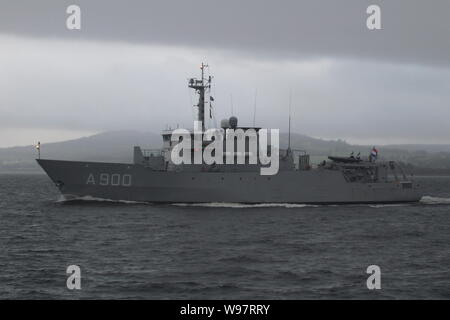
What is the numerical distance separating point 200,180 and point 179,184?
Result: 1320mm

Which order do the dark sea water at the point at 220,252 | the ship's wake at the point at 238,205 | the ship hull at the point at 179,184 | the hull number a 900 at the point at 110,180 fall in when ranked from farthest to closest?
the ship's wake at the point at 238,205, the hull number a 900 at the point at 110,180, the ship hull at the point at 179,184, the dark sea water at the point at 220,252

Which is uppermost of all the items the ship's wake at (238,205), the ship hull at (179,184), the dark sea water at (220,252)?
the ship hull at (179,184)

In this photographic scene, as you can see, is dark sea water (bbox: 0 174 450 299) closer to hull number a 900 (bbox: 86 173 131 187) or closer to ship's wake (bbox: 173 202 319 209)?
ship's wake (bbox: 173 202 319 209)

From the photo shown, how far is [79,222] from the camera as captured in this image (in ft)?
88.1

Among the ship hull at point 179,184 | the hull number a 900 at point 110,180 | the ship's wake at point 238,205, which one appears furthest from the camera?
the ship's wake at point 238,205

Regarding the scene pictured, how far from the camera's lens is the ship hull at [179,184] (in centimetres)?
3206

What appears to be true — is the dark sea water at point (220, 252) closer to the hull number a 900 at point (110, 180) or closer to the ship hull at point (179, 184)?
the ship hull at point (179, 184)

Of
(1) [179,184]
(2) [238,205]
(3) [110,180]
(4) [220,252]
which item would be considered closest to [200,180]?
(1) [179,184]

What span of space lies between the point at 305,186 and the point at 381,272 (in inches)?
682

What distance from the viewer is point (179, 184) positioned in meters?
32.2

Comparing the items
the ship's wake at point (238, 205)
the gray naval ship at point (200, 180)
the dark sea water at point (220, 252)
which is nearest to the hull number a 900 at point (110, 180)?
the gray naval ship at point (200, 180)

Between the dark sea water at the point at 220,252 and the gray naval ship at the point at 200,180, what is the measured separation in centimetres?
94

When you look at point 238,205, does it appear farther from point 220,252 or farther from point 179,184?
point 220,252
